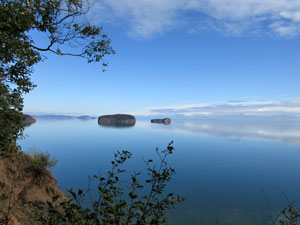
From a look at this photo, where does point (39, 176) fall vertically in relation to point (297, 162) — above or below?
above

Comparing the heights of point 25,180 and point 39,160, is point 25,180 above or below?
below

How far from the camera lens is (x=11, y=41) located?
7.52m

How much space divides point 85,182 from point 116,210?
32490 millimetres

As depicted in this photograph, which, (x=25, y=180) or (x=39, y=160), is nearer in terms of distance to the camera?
(x=25, y=180)

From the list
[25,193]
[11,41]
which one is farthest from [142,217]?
[25,193]

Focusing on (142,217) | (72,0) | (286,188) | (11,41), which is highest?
(72,0)

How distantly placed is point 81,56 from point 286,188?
3638cm

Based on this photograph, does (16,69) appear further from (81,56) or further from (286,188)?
(286,188)

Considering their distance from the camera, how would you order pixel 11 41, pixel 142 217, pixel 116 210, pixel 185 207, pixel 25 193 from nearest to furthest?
pixel 116 210 < pixel 142 217 < pixel 11 41 < pixel 25 193 < pixel 185 207

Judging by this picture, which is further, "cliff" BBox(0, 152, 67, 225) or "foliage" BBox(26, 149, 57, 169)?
"foliage" BBox(26, 149, 57, 169)

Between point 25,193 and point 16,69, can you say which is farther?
point 25,193

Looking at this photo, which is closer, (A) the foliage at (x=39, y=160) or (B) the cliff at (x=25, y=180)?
(B) the cliff at (x=25, y=180)

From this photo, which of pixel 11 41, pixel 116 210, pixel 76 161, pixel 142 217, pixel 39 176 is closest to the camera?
pixel 116 210

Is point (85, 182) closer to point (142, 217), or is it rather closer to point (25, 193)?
point (25, 193)
